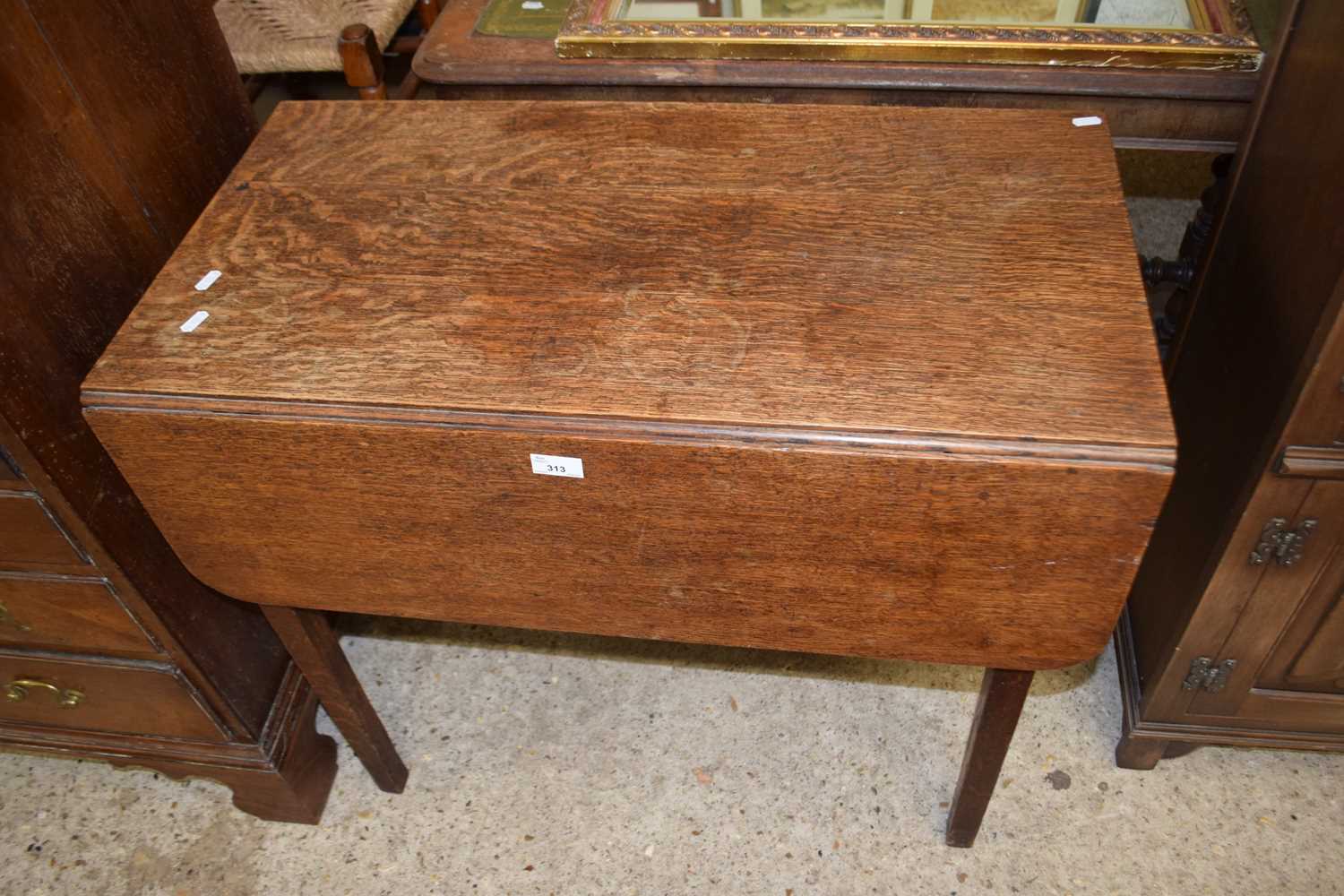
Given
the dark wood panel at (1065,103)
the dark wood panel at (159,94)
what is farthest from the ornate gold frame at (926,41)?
the dark wood panel at (159,94)

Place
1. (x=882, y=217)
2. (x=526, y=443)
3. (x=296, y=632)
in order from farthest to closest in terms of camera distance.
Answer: (x=296, y=632) < (x=882, y=217) < (x=526, y=443)

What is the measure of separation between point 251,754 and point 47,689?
0.28 meters

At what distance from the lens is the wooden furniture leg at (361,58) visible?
1888 millimetres

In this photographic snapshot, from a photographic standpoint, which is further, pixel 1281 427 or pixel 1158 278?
pixel 1158 278

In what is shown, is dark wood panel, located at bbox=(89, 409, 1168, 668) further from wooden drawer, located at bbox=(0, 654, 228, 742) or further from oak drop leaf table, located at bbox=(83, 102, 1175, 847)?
wooden drawer, located at bbox=(0, 654, 228, 742)

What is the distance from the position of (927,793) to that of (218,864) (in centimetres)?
107

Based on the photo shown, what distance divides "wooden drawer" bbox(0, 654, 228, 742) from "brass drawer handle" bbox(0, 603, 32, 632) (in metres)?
0.07

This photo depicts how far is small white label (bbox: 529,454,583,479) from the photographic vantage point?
95 centimetres

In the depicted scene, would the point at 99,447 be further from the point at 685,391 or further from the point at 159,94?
the point at 685,391

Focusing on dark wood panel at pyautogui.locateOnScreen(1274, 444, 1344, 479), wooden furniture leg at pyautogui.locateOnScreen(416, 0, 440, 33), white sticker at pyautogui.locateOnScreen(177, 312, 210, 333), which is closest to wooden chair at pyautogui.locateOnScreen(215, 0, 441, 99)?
wooden furniture leg at pyautogui.locateOnScreen(416, 0, 440, 33)

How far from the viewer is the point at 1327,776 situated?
1.56 m

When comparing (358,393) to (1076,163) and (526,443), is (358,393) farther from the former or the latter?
(1076,163)

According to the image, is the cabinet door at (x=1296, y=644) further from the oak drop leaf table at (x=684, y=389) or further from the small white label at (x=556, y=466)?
the small white label at (x=556, y=466)

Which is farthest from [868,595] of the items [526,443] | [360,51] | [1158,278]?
[360,51]
